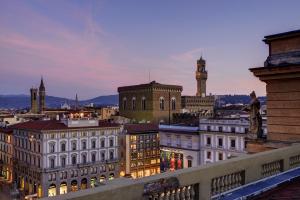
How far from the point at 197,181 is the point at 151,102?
3838 inches

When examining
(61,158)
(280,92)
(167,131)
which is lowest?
(61,158)

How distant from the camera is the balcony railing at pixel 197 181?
15.9 feet

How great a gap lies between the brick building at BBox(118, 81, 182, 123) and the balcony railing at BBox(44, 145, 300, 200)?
302ft

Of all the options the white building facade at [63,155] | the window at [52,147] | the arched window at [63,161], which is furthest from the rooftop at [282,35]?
the arched window at [63,161]

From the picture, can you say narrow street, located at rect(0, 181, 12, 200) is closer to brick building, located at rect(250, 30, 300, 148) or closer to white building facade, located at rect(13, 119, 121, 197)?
white building facade, located at rect(13, 119, 121, 197)

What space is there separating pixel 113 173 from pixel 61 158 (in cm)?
1168

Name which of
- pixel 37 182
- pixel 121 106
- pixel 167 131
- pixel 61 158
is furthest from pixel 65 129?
pixel 121 106

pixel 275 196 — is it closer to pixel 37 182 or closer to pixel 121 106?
pixel 37 182

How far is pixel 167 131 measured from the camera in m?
61.2

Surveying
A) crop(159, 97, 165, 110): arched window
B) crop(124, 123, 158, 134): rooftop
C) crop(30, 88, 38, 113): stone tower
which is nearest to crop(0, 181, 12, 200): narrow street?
crop(124, 123, 158, 134): rooftop

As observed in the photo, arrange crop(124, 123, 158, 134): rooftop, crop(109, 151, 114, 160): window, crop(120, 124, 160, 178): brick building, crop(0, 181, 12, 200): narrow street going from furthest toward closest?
crop(124, 123, 158, 134): rooftop
crop(120, 124, 160, 178): brick building
crop(109, 151, 114, 160): window
crop(0, 181, 12, 200): narrow street

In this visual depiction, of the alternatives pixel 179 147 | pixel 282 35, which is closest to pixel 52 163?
pixel 179 147

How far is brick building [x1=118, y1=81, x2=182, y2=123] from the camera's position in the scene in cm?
10438

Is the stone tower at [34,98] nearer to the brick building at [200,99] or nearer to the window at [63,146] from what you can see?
the brick building at [200,99]
